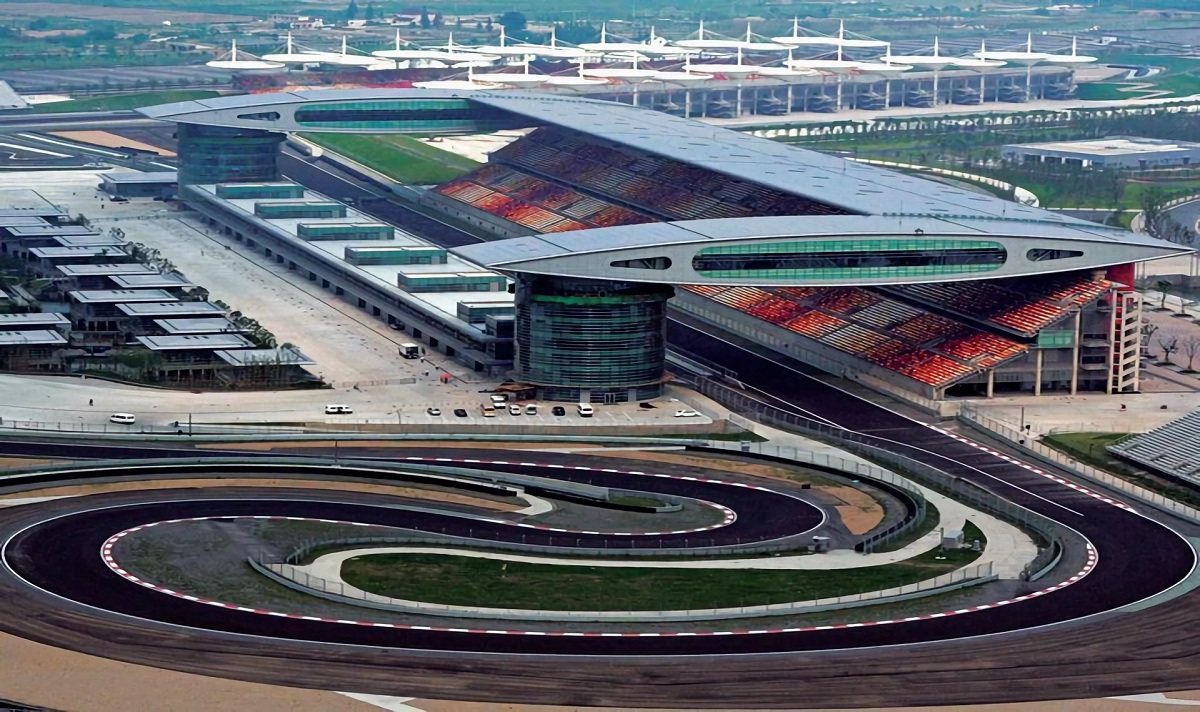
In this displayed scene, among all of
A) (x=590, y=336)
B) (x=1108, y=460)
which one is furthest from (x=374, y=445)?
(x=1108, y=460)

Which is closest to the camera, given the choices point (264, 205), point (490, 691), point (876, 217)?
point (490, 691)

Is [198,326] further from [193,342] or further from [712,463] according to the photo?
[712,463]

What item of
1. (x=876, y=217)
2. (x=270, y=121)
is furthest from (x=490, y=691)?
(x=270, y=121)

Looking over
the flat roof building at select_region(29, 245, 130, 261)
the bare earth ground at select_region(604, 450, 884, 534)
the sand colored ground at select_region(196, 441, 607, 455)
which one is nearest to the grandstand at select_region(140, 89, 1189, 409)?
the sand colored ground at select_region(196, 441, 607, 455)

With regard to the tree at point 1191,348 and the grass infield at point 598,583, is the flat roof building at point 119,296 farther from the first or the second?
the tree at point 1191,348

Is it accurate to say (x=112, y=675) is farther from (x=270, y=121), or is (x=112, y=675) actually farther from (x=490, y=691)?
(x=270, y=121)

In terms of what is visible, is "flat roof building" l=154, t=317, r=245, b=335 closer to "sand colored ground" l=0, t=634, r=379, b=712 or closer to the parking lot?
the parking lot

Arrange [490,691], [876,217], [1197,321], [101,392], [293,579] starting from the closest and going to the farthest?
1. [490,691]
2. [293,579]
3. [101,392]
4. [876,217]
5. [1197,321]
